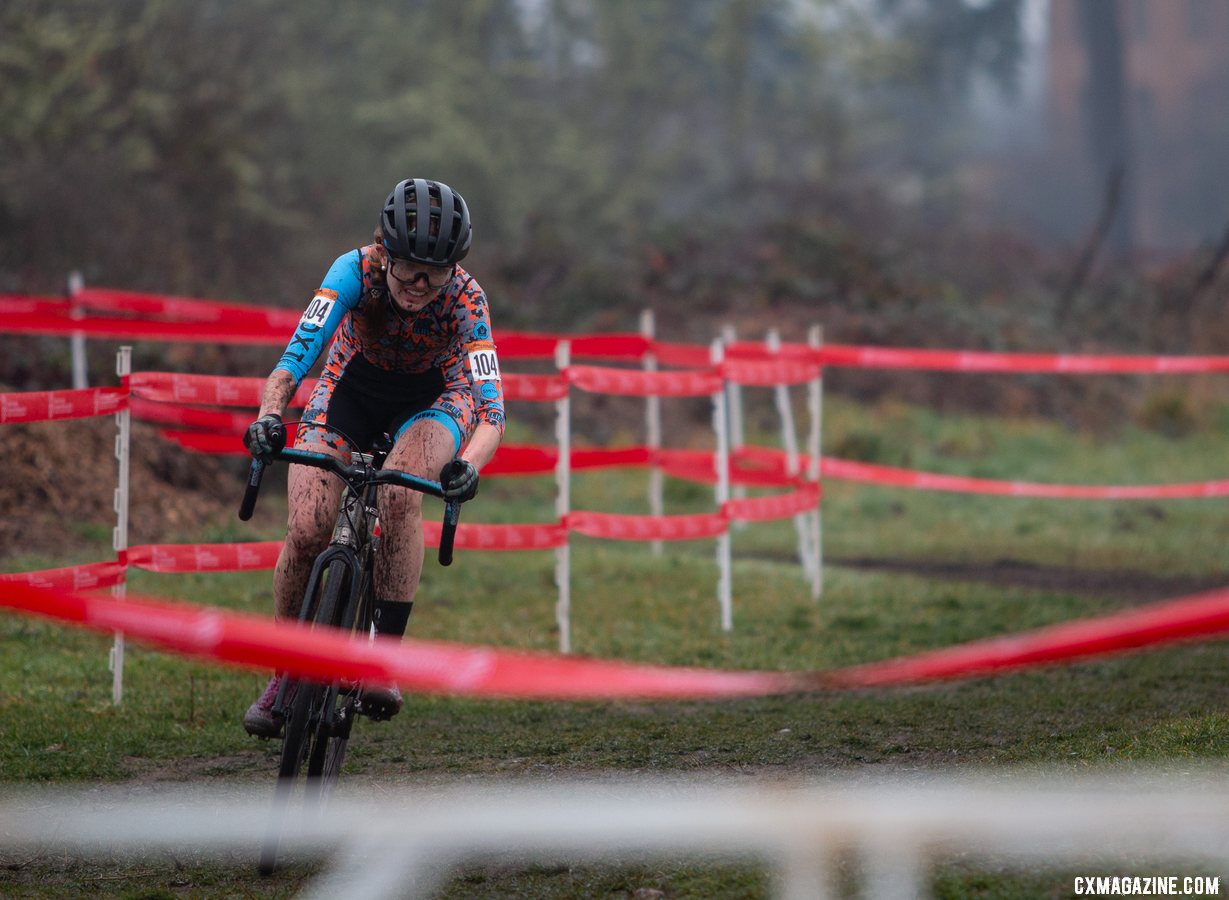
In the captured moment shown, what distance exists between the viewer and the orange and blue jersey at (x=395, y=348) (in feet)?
18.2

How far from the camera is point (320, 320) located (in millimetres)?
5520

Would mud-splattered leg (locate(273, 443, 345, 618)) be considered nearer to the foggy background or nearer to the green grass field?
the green grass field

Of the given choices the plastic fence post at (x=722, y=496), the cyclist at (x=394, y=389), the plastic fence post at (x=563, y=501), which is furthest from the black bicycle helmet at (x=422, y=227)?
the plastic fence post at (x=722, y=496)

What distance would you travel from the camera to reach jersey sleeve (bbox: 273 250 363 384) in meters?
5.50

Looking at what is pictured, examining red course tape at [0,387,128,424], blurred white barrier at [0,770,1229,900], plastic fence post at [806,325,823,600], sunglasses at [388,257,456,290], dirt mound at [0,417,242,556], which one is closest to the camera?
blurred white barrier at [0,770,1229,900]

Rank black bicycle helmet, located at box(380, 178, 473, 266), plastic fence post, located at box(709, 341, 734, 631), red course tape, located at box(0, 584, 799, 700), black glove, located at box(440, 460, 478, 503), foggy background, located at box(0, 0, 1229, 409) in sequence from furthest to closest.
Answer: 1. foggy background, located at box(0, 0, 1229, 409)
2. plastic fence post, located at box(709, 341, 734, 631)
3. black bicycle helmet, located at box(380, 178, 473, 266)
4. black glove, located at box(440, 460, 478, 503)
5. red course tape, located at box(0, 584, 799, 700)

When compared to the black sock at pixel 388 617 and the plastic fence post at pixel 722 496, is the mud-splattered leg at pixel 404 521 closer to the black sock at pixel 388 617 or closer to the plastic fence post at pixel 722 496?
the black sock at pixel 388 617

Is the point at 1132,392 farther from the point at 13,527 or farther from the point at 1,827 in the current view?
the point at 1,827

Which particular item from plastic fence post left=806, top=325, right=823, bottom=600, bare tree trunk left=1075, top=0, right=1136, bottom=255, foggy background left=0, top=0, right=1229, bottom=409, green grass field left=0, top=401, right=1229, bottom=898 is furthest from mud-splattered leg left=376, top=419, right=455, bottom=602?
bare tree trunk left=1075, top=0, right=1136, bottom=255

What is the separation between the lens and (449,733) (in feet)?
21.9

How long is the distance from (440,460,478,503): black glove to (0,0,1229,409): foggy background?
1006cm

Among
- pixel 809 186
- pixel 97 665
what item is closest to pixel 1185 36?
pixel 809 186

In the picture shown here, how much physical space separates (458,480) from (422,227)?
1029mm

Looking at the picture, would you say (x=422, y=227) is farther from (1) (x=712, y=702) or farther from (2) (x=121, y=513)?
(1) (x=712, y=702)
